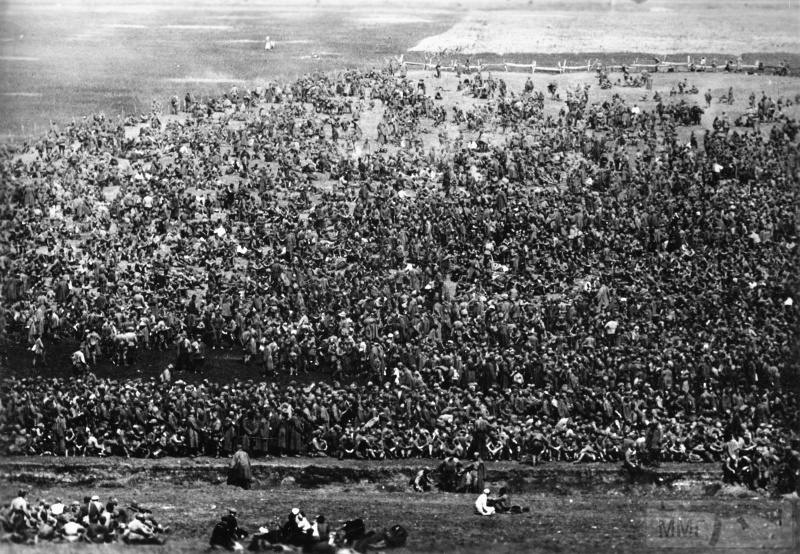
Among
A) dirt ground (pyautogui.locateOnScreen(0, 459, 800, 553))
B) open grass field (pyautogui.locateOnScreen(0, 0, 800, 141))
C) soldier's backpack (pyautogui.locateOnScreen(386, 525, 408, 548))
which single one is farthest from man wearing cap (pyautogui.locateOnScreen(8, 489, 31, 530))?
open grass field (pyautogui.locateOnScreen(0, 0, 800, 141))

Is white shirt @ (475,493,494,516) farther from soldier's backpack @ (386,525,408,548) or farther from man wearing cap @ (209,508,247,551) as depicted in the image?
man wearing cap @ (209,508,247,551)

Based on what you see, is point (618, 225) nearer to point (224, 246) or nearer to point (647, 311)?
point (647, 311)

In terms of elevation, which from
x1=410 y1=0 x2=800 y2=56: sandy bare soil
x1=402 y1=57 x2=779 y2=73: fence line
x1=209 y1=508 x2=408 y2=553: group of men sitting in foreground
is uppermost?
x1=410 y1=0 x2=800 y2=56: sandy bare soil

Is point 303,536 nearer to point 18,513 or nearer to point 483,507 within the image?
point 483,507

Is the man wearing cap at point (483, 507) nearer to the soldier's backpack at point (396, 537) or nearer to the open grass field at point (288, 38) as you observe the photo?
the soldier's backpack at point (396, 537)

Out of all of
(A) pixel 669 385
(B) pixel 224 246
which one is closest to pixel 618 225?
(A) pixel 669 385

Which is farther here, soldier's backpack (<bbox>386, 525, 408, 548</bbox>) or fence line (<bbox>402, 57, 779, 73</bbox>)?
fence line (<bbox>402, 57, 779, 73</bbox>)

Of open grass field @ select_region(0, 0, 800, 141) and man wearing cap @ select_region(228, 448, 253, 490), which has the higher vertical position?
open grass field @ select_region(0, 0, 800, 141)
